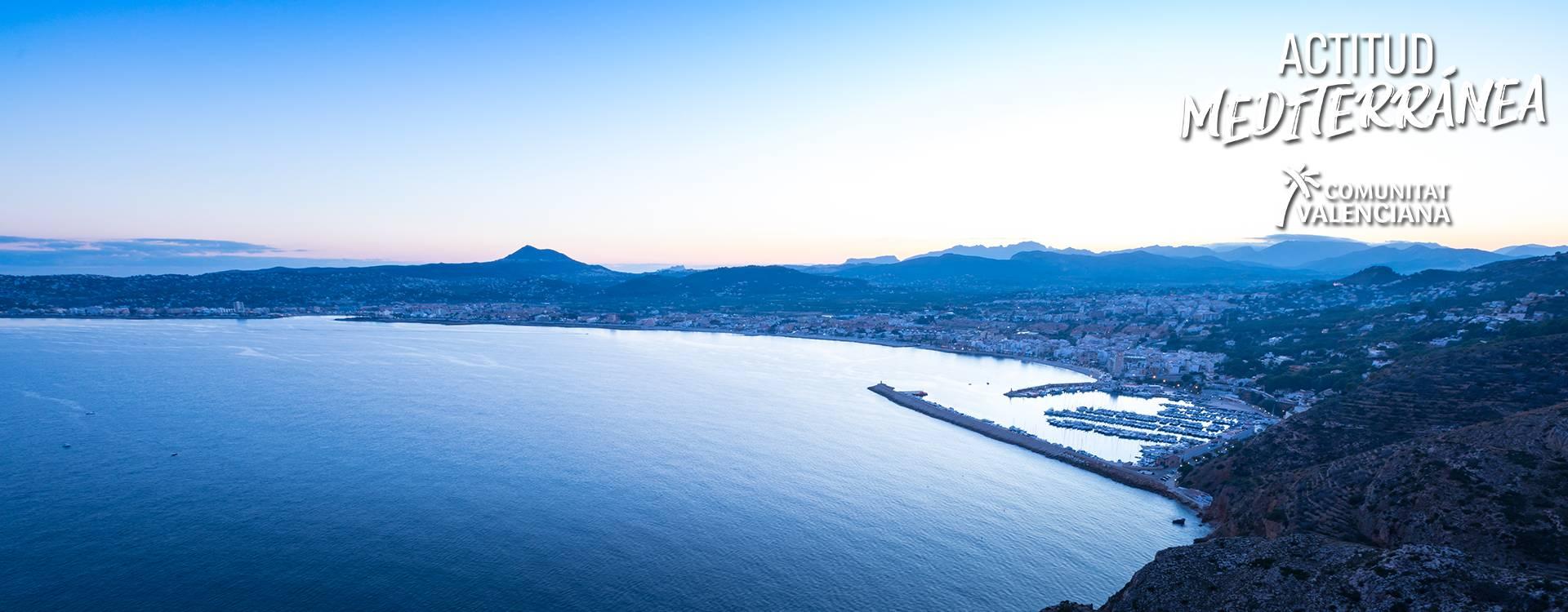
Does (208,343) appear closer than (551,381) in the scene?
No

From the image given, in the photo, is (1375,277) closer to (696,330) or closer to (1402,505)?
(696,330)

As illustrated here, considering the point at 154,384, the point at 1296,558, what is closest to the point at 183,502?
the point at 154,384

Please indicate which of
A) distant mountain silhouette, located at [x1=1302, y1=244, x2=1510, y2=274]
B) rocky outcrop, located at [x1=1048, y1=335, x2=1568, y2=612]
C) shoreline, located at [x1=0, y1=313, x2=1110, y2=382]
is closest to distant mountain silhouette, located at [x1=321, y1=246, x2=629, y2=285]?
shoreline, located at [x1=0, y1=313, x2=1110, y2=382]

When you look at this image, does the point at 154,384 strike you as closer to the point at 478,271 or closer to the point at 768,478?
the point at 768,478

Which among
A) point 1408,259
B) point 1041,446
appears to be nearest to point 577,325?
point 1041,446

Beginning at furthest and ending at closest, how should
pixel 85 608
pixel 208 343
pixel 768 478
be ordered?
pixel 208 343 < pixel 768 478 < pixel 85 608

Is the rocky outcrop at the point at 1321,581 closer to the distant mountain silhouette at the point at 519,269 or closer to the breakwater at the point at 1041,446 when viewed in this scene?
the breakwater at the point at 1041,446
